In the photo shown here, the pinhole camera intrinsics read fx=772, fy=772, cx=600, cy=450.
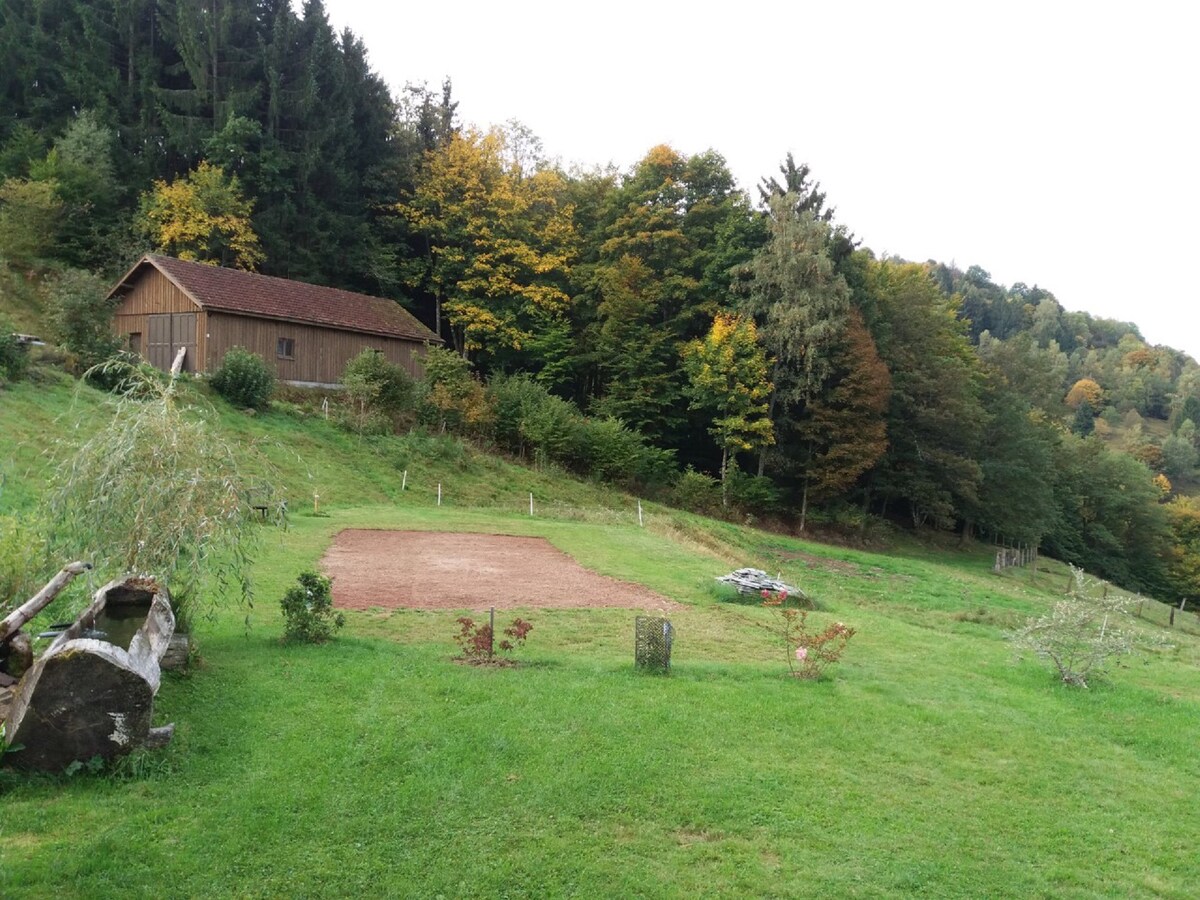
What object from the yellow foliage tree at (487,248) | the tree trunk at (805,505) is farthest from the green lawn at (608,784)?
the yellow foliage tree at (487,248)

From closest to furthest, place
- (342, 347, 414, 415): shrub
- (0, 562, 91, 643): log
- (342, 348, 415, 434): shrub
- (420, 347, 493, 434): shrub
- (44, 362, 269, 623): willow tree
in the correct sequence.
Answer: (0, 562, 91, 643): log, (44, 362, 269, 623): willow tree, (342, 348, 415, 434): shrub, (342, 347, 414, 415): shrub, (420, 347, 493, 434): shrub

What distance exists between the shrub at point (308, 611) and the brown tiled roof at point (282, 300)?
24.7 meters

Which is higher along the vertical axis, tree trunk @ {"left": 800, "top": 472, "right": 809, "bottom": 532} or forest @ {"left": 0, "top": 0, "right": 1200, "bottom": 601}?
forest @ {"left": 0, "top": 0, "right": 1200, "bottom": 601}

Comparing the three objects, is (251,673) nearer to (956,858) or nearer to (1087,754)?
(956,858)

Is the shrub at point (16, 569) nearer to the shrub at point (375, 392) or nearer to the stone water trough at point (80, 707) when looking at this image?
the stone water trough at point (80, 707)

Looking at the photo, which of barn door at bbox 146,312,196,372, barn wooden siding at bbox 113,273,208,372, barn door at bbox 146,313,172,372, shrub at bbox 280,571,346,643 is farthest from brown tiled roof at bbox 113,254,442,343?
shrub at bbox 280,571,346,643

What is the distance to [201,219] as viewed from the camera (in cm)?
3650

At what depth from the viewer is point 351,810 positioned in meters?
6.02

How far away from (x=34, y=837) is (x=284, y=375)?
30971 millimetres

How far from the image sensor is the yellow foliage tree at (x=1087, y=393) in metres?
104

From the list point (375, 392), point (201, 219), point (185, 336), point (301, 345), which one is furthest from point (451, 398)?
point (201, 219)

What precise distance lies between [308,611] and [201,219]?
33.0 meters

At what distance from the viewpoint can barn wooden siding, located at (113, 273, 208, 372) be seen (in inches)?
1235

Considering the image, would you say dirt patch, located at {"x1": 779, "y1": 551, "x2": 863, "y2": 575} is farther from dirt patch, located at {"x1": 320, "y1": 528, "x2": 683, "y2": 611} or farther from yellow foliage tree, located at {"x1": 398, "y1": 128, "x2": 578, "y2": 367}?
yellow foliage tree, located at {"x1": 398, "y1": 128, "x2": 578, "y2": 367}
